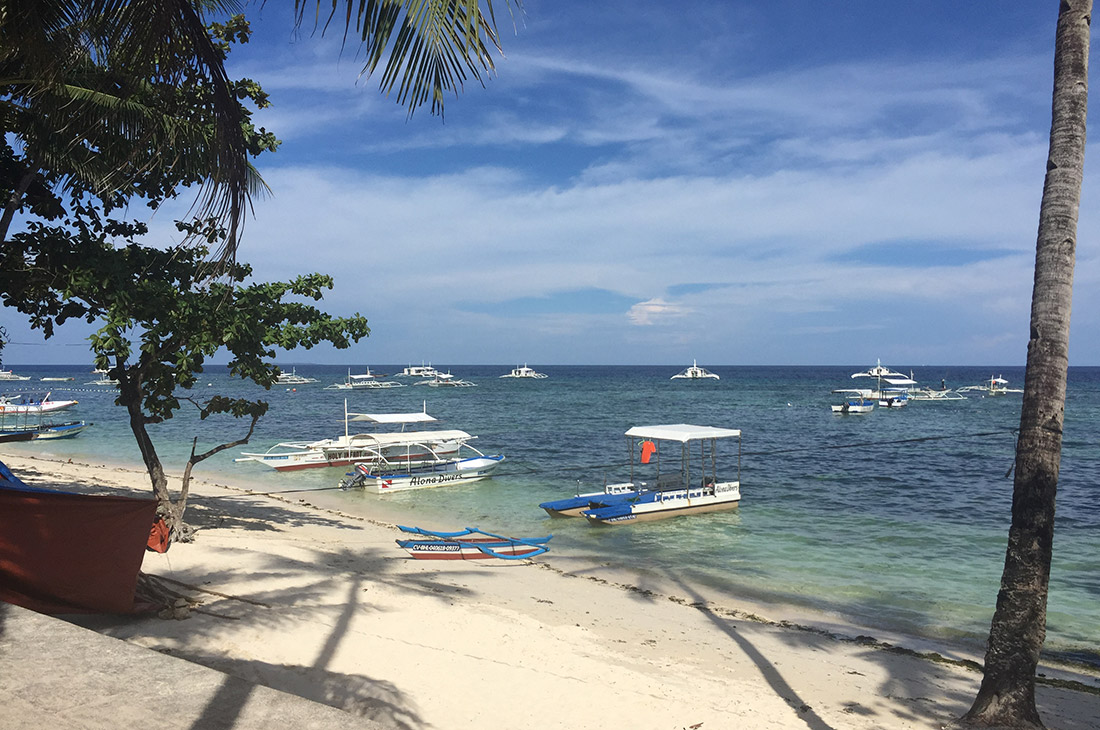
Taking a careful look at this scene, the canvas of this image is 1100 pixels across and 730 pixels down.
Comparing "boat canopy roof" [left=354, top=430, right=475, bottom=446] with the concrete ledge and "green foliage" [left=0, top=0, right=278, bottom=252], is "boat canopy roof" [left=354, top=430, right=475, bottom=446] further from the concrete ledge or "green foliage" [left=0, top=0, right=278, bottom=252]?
the concrete ledge

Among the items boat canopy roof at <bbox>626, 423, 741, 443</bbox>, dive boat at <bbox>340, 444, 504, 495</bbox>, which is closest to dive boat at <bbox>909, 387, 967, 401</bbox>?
dive boat at <bbox>340, 444, 504, 495</bbox>

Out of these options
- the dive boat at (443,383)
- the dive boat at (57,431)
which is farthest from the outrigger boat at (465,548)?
the dive boat at (443,383)

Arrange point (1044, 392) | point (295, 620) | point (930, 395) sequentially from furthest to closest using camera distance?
point (930, 395) → point (295, 620) → point (1044, 392)

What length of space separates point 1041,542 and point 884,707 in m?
3.23

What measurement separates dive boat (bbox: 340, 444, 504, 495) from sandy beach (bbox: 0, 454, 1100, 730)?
11224 mm

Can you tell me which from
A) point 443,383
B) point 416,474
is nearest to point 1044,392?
point 416,474

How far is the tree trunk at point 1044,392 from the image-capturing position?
7.11m

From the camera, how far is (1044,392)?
7.17 m

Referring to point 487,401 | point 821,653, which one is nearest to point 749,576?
point 821,653

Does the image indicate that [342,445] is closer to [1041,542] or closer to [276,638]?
[276,638]

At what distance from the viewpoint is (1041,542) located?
7.22m

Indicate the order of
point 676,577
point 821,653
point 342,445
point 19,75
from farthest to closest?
point 342,445
point 676,577
point 821,653
point 19,75

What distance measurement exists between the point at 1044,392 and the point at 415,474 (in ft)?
79.2

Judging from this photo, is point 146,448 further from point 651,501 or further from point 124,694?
point 651,501
